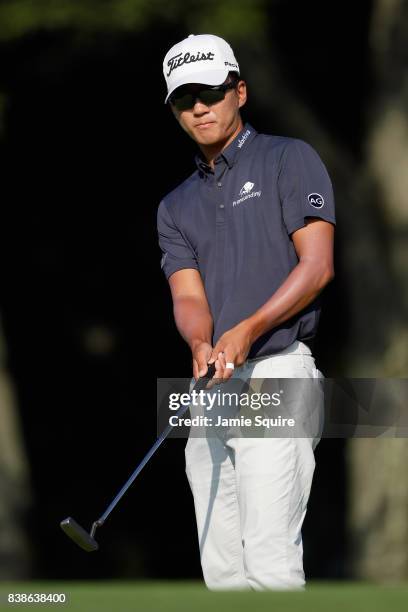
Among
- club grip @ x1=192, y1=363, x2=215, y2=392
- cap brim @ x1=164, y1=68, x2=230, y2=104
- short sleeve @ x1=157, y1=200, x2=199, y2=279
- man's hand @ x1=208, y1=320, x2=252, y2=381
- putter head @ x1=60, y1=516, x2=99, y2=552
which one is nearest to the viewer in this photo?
man's hand @ x1=208, y1=320, x2=252, y2=381

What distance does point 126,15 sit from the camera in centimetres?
1220

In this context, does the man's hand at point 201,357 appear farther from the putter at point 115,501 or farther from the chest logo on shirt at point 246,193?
the chest logo on shirt at point 246,193

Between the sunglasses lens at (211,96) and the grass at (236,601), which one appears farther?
the sunglasses lens at (211,96)

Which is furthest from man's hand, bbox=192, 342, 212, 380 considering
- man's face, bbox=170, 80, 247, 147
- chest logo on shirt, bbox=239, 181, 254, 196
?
man's face, bbox=170, 80, 247, 147

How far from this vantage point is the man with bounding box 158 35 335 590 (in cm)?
559

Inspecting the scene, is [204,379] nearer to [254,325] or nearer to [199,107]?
[254,325]

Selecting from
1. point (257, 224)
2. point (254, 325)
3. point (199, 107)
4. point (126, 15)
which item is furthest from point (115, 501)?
point (126, 15)

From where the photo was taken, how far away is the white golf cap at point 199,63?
233 inches

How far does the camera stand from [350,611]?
5238 millimetres

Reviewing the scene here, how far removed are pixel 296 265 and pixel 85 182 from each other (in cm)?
929

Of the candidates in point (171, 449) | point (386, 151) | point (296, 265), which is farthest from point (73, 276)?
point (296, 265)

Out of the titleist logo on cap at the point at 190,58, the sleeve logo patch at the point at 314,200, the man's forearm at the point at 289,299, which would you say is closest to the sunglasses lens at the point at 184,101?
the titleist logo on cap at the point at 190,58

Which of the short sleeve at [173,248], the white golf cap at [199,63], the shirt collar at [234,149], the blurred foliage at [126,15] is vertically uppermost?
the blurred foliage at [126,15]

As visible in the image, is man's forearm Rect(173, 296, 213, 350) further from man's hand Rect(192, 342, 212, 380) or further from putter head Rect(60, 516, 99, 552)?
putter head Rect(60, 516, 99, 552)
